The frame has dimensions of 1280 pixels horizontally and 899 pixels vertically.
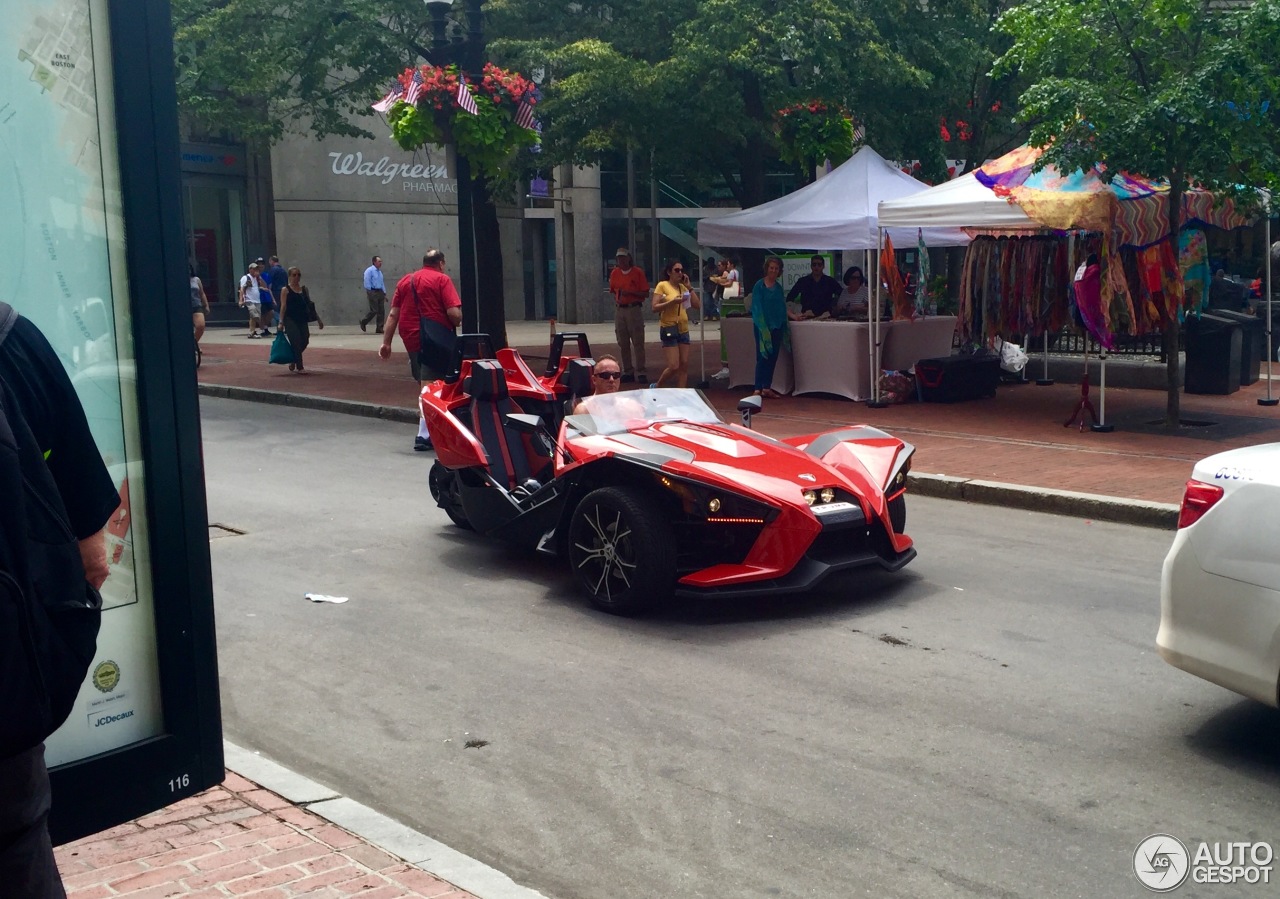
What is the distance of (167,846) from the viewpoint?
4180 millimetres

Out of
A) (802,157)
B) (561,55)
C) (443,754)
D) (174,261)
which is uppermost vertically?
(561,55)

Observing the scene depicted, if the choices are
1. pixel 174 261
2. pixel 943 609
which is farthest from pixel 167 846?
pixel 943 609

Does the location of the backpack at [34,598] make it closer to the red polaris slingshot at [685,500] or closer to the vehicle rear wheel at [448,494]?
the red polaris slingshot at [685,500]

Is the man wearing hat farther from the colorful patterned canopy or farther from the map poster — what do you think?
the map poster

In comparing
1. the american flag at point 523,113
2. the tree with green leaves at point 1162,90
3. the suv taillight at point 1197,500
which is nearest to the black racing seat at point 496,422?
the suv taillight at point 1197,500

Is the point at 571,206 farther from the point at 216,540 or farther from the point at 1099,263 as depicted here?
the point at 216,540

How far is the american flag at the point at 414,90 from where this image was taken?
602 inches

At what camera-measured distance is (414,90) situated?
1529 cm

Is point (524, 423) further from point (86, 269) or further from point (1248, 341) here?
point (1248, 341)

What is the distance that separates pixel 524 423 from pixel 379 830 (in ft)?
13.6

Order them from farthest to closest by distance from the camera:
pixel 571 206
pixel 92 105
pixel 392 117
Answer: pixel 571 206
pixel 392 117
pixel 92 105

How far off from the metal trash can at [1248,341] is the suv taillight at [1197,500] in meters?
12.6

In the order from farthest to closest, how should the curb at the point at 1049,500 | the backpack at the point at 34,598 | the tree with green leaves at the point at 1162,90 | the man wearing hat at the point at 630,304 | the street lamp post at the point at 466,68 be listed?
1. the man wearing hat at the point at 630,304
2. the street lamp post at the point at 466,68
3. the tree with green leaves at the point at 1162,90
4. the curb at the point at 1049,500
5. the backpack at the point at 34,598

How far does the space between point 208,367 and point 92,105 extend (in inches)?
788
